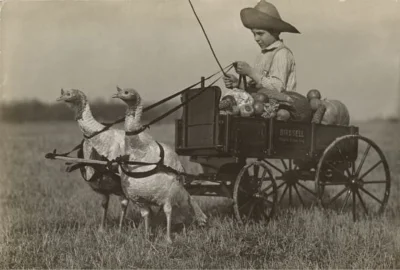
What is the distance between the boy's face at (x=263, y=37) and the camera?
26.5ft

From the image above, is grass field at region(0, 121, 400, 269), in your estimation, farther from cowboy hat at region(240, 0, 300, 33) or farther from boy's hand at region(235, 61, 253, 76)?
cowboy hat at region(240, 0, 300, 33)

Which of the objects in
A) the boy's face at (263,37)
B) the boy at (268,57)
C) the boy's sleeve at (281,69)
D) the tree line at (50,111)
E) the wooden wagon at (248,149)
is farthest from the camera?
the boy's face at (263,37)

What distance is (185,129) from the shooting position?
→ 7508 mm

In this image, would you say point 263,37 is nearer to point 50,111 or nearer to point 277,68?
point 277,68

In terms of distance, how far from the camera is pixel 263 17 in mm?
7832

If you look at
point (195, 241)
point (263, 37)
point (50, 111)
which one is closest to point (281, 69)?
point (263, 37)

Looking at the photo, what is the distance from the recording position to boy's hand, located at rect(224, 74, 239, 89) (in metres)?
7.74

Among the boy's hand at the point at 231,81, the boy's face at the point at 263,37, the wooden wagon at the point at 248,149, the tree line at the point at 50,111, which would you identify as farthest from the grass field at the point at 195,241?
the boy's face at the point at 263,37

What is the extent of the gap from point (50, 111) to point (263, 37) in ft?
34.7

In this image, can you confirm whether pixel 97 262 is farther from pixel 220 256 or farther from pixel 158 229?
pixel 158 229

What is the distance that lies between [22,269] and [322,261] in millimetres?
2933

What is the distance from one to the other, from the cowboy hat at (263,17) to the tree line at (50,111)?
7.46 ft

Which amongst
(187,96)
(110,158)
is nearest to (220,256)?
(110,158)

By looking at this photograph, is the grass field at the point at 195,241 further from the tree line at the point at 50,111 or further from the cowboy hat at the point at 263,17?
the cowboy hat at the point at 263,17
